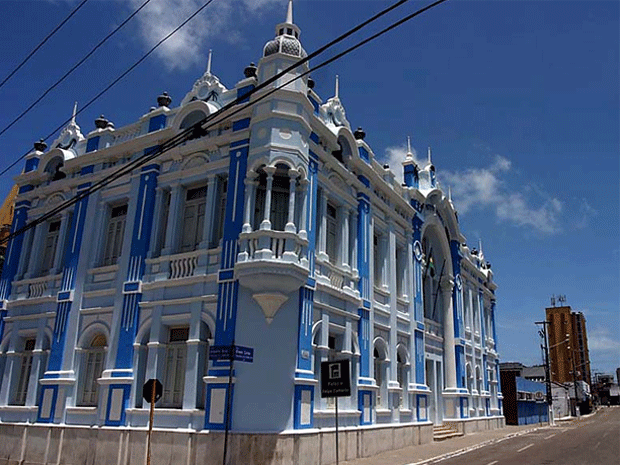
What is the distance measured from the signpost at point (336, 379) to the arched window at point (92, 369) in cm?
906

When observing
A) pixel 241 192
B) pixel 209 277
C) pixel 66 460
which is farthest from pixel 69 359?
pixel 241 192

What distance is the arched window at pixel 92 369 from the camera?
1836 centimetres

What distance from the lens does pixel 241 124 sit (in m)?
17.7

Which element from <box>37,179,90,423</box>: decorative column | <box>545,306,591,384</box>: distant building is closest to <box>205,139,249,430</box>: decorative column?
<box>37,179,90,423</box>: decorative column

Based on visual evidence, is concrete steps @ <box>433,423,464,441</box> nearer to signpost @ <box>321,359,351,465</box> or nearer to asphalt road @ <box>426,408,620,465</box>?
asphalt road @ <box>426,408,620,465</box>

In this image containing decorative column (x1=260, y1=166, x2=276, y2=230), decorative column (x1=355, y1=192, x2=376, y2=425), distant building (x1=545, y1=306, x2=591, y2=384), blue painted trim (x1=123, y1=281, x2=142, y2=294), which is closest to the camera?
decorative column (x1=260, y1=166, x2=276, y2=230)

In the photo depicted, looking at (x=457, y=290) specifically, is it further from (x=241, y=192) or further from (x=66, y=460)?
(x=66, y=460)

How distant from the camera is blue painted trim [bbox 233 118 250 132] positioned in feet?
57.5

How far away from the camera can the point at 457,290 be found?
3144 centimetres

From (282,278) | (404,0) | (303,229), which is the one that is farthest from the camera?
(303,229)

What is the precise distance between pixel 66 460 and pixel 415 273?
15496 millimetres

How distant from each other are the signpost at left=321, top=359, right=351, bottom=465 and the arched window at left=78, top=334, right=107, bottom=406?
9061 millimetres

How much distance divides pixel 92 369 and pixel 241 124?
9.31m

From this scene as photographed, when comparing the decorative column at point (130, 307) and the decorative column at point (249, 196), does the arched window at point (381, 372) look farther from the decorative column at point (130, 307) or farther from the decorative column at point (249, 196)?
the decorative column at point (130, 307)
